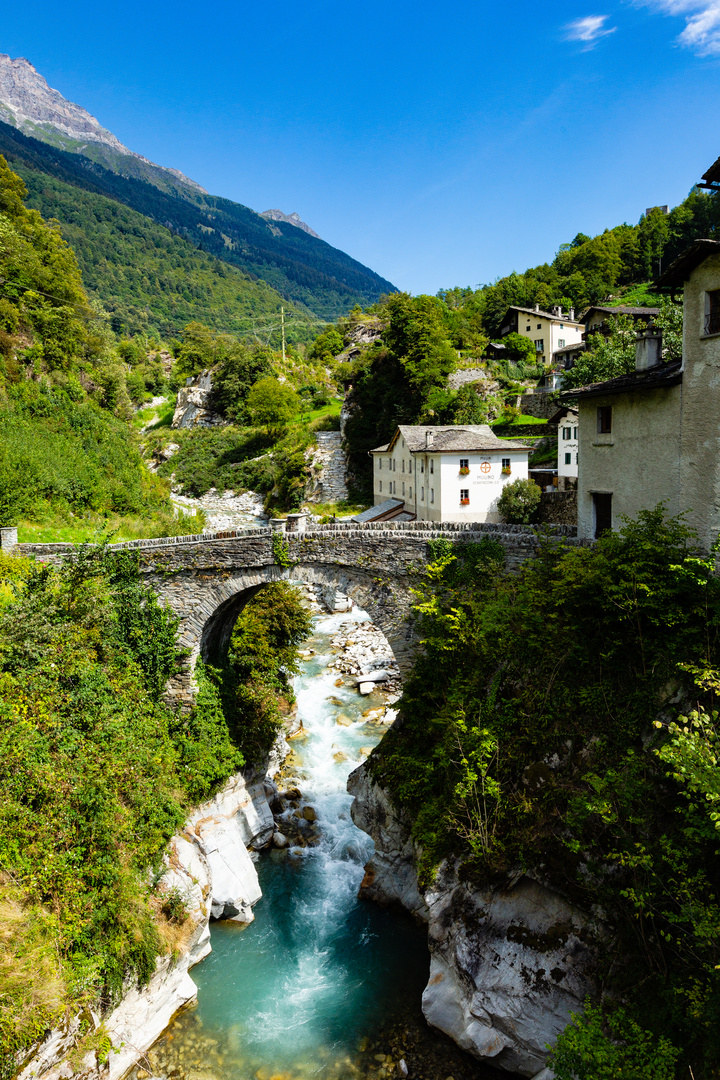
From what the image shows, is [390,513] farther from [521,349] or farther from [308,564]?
[521,349]

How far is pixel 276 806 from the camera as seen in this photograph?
18.1 meters

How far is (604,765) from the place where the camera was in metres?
9.72

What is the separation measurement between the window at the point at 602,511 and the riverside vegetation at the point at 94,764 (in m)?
11.4

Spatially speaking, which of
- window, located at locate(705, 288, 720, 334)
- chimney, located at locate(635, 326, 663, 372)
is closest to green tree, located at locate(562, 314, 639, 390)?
chimney, located at locate(635, 326, 663, 372)

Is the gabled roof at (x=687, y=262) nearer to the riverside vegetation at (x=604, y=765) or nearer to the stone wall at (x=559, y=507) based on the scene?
the riverside vegetation at (x=604, y=765)

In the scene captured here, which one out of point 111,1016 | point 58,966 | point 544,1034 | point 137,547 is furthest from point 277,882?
point 137,547

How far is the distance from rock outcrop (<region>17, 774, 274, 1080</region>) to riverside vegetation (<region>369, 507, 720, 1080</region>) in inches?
192

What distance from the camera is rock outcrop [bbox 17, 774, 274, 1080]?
930 centimetres

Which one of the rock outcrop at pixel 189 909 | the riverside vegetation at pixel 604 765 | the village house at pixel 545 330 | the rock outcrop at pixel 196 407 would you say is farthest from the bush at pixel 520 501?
the rock outcrop at pixel 196 407

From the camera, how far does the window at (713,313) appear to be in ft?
36.2

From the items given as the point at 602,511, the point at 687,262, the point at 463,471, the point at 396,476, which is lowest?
the point at 602,511

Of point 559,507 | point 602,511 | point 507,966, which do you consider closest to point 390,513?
point 559,507

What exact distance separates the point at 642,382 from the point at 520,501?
18.2 m

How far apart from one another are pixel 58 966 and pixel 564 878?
8.42m
